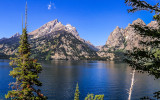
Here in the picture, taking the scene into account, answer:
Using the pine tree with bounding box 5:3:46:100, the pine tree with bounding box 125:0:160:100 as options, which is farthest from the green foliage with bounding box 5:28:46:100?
the pine tree with bounding box 125:0:160:100

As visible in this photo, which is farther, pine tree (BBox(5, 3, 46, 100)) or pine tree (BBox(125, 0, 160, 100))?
pine tree (BBox(5, 3, 46, 100))

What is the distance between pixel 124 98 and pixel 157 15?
88403 millimetres

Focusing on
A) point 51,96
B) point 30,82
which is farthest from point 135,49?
point 51,96

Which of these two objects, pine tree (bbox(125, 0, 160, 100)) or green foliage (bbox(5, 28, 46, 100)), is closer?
pine tree (bbox(125, 0, 160, 100))

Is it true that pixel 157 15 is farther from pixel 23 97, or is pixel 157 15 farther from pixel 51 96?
pixel 51 96

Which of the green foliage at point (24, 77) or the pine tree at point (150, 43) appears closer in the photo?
the pine tree at point (150, 43)

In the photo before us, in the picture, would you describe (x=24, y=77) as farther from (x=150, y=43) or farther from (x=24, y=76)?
(x=150, y=43)

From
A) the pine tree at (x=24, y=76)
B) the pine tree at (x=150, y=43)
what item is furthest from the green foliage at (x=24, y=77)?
the pine tree at (x=150, y=43)

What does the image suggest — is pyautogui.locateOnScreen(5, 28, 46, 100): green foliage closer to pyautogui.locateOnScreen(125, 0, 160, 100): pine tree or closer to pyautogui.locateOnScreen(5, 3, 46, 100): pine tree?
pyautogui.locateOnScreen(5, 3, 46, 100): pine tree

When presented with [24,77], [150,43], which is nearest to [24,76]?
[24,77]

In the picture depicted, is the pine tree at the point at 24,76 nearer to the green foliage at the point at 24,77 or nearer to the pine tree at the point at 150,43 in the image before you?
the green foliage at the point at 24,77

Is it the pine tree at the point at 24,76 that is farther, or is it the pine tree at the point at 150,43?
the pine tree at the point at 24,76

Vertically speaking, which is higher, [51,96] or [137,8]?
[137,8]

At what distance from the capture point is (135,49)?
14.7 meters
